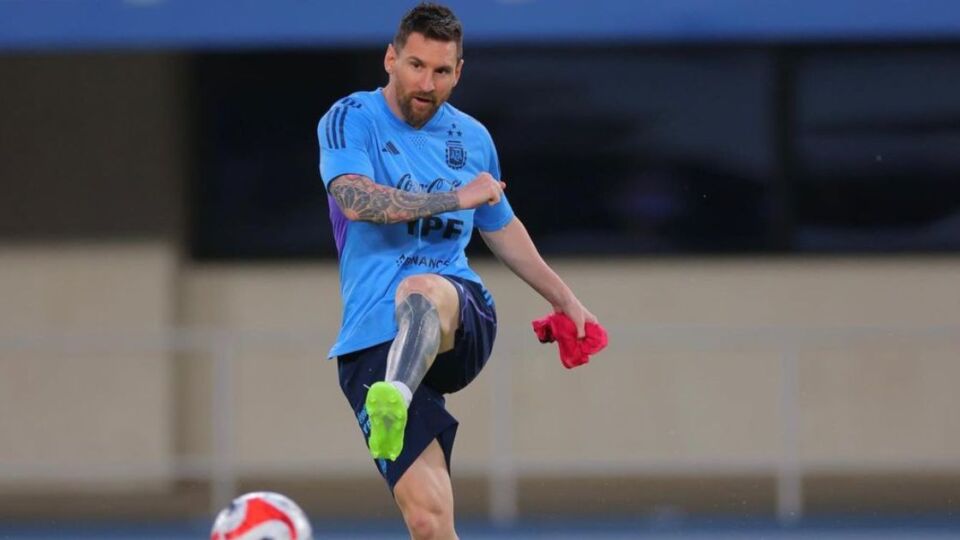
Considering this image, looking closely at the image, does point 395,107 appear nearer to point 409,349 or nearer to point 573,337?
point 409,349

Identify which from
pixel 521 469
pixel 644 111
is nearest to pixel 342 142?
pixel 521 469

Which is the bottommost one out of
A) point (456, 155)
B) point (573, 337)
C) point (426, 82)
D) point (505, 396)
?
point (505, 396)

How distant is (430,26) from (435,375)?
118 centimetres

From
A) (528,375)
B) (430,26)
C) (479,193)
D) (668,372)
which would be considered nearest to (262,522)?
(479,193)

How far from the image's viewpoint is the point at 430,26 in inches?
260

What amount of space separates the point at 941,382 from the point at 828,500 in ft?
3.43

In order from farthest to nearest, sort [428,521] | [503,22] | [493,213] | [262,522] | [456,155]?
[503,22] < [493,213] < [456,155] < [428,521] < [262,522]

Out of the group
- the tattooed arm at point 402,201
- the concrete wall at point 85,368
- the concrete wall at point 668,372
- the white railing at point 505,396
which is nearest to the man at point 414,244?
the tattooed arm at point 402,201

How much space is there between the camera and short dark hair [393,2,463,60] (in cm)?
658

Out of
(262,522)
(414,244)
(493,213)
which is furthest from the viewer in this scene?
(493,213)

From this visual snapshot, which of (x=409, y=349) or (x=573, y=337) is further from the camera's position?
(x=573, y=337)

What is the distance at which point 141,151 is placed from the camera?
1395cm

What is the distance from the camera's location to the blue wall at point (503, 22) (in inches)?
473

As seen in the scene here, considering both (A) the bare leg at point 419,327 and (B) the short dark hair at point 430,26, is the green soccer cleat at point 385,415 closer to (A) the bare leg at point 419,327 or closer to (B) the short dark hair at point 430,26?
(A) the bare leg at point 419,327
